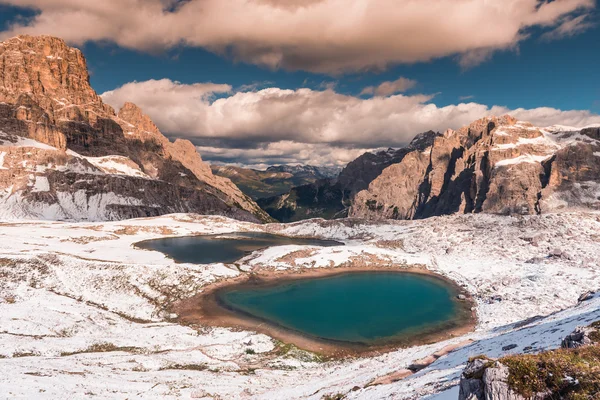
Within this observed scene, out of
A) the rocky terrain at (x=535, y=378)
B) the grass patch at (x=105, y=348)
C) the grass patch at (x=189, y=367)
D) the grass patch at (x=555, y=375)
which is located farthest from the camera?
the grass patch at (x=105, y=348)

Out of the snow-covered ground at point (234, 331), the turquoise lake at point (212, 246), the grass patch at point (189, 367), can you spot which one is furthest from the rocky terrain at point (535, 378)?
the turquoise lake at point (212, 246)

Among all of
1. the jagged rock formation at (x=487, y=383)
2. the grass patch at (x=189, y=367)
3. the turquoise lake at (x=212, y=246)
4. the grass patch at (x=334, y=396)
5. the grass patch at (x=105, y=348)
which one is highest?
the jagged rock formation at (x=487, y=383)

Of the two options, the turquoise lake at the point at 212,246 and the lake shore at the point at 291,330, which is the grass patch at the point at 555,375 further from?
the turquoise lake at the point at 212,246

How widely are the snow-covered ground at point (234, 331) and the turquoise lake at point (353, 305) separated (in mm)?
8785

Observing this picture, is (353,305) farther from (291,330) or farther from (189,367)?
(189,367)

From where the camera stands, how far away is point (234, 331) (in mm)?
55219

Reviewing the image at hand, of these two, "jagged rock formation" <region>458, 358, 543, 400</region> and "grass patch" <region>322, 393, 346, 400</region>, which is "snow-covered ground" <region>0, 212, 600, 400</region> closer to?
"grass patch" <region>322, 393, 346, 400</region>

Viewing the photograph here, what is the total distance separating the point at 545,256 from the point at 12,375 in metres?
120

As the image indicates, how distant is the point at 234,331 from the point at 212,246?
107 meters

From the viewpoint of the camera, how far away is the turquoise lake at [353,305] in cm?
6044

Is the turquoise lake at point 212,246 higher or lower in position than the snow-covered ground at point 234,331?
lower

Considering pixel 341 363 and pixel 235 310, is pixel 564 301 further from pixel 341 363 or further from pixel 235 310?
pixel 235 310

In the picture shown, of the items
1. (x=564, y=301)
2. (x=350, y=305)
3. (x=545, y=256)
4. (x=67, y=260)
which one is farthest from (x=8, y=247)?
(x=545, y=256)

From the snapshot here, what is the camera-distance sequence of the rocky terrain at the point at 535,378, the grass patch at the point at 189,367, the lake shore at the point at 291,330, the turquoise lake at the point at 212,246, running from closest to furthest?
the rocky terrain at the point at 535,378 < the grass patch at the point at 189,367 < the lake shore at the point at 291,330 < the turquoise lake at the point at 212,246
